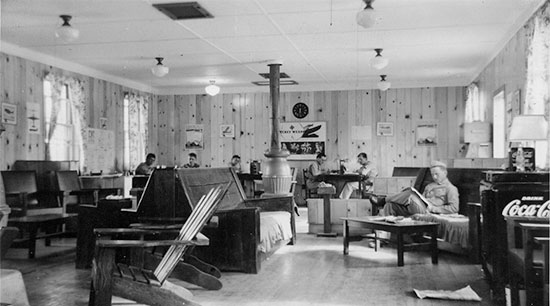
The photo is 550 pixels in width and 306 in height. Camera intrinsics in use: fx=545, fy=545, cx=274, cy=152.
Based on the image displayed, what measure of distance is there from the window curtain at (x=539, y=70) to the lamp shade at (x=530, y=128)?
0.63 meters

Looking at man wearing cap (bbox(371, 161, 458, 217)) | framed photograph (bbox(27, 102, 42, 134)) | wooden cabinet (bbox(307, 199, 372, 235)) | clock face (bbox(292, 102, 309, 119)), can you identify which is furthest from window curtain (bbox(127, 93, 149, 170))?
man wearing cap (bbox(371, 161, 458, 217))

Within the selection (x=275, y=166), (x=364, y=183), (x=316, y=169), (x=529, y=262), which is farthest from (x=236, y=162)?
(x=529, y=262)

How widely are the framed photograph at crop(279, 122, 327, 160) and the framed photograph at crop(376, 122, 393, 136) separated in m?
1.28

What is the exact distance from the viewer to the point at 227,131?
13.8 meters

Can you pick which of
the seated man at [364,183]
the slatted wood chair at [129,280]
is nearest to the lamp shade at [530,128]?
the slatted wood chair at [129,280]

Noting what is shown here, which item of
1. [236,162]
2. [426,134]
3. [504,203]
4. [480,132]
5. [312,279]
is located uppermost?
[426,134]

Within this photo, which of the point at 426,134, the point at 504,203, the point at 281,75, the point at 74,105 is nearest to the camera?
the point at 504,203

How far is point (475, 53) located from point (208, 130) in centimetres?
692

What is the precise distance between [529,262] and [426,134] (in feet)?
31.7

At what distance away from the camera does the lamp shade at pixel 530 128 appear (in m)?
5.12

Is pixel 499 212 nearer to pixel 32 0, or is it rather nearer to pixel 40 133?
pixel 32 0

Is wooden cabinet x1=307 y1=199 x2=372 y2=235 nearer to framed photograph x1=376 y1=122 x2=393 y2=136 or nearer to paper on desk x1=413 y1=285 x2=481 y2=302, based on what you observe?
paper on desk x1=413 y1=285 x2=481 y2=302

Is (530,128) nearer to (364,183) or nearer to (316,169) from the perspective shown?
(364,183)

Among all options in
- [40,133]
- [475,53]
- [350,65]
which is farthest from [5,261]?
[475,53]
